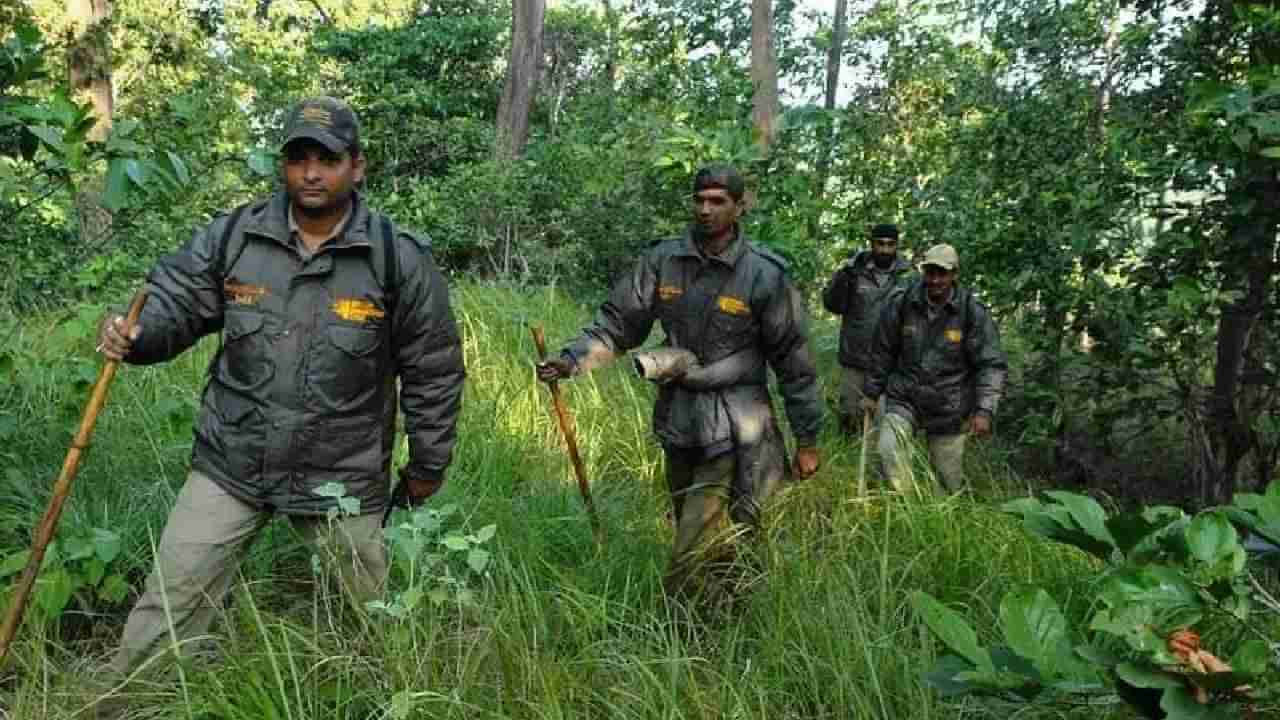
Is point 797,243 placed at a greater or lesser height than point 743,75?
lesser

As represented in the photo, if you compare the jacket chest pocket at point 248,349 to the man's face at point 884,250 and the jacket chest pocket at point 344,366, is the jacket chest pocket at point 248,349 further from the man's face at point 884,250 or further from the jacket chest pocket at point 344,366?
the man's face at point 884,250

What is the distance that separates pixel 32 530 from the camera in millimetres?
3941

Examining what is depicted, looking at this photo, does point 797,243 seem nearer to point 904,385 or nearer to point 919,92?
point 904,385

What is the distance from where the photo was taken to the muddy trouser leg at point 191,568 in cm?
290

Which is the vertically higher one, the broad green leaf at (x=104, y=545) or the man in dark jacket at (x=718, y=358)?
the man in dark jacket at (x=718, y=358)

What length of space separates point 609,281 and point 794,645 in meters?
7.66

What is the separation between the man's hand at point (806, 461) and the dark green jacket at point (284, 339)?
190 centimetres

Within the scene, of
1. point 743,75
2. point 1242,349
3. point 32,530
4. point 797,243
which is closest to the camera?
point 32,530

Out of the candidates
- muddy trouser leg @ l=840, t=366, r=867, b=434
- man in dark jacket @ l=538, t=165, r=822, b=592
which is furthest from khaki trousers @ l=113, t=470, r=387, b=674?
muddy trouser leg @ l=840, t=366, r=867, b=434

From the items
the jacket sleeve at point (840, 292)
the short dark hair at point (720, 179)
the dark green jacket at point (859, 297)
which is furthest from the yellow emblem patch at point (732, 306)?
the jacket sleeve at point (840, 292)

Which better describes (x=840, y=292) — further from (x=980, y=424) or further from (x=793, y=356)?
(x=793, y=356)

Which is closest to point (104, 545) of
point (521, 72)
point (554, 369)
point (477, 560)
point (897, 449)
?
point (477, 560)

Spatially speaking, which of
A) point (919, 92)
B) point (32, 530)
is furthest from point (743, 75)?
point (32, 530)

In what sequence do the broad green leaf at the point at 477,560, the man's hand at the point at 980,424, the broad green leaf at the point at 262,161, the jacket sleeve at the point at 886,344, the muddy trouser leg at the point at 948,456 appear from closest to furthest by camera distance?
1. the broad green leaf at the point at 477,560
2. the broad green leaf at the point at 262,161
3. the man's hand at the point at 980,424
4. the muddy trouser leg at the point at 948,456
5. the jacket sleeve at the point at 886,344
